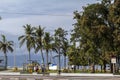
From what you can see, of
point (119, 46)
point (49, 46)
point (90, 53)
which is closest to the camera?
point (119, 46)

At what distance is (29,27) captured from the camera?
359 ft

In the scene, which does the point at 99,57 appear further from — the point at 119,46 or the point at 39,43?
the point at 39,43

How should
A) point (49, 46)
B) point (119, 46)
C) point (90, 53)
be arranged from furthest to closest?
point (49, 46), point (90, 53), point (119, 46)

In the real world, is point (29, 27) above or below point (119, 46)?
above

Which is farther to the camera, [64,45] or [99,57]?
[64,45]

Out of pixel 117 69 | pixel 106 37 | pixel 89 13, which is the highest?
pixel 89 13

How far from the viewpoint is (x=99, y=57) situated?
8581cm

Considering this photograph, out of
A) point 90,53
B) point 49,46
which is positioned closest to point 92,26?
point 90,53

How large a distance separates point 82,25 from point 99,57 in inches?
431

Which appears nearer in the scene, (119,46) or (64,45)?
(119,46)

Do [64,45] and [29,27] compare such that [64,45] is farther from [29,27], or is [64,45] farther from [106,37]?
[106,37]

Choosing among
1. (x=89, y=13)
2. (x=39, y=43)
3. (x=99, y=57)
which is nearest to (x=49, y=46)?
(x=39, y=43)

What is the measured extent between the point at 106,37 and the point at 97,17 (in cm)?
452

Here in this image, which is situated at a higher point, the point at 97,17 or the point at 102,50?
the point at 97,17
